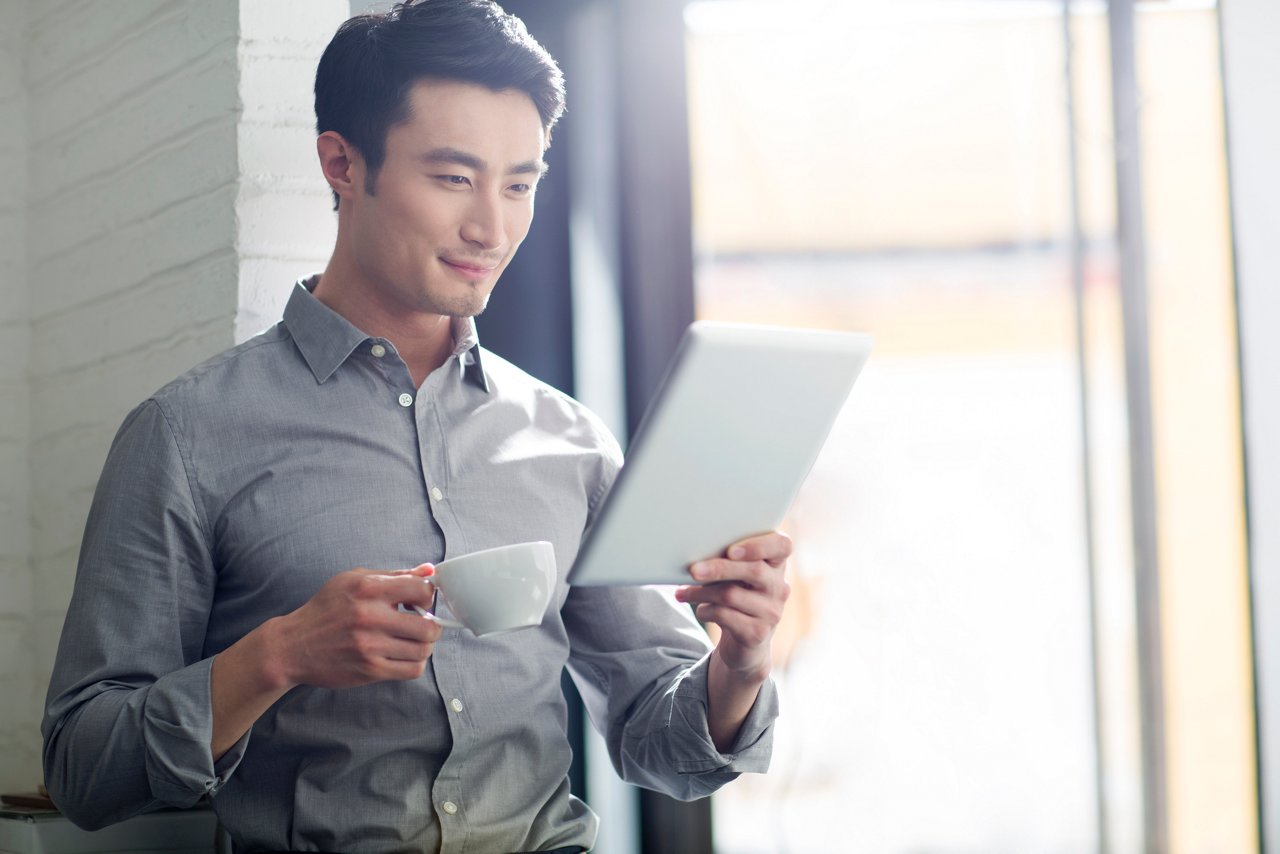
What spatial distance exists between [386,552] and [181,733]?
279 millimetres

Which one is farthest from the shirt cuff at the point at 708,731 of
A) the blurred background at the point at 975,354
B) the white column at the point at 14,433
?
the white column at the point at 14,433

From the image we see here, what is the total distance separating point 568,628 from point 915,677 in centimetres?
83

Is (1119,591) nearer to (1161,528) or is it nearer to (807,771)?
(1161,528)

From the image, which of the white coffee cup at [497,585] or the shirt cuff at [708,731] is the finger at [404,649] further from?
the shirt cuff at [708,731]

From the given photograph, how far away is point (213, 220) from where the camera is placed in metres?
1.67

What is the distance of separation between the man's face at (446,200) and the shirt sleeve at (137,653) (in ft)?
1.02

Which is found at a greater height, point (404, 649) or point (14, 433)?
point (14, 433)

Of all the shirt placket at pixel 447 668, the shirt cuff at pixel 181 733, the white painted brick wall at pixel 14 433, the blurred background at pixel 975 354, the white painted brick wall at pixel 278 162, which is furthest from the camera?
the blurred background at pixel 975 354

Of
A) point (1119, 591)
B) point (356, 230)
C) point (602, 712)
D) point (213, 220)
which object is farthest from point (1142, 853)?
point (213, 220)

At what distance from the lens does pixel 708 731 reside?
134cm

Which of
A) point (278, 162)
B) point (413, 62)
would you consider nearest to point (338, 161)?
point (413, 62)

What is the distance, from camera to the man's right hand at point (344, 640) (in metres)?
1.01

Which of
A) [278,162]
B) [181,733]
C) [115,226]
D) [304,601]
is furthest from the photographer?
[115,226]

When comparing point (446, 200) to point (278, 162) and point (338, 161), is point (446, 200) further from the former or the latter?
point (278, 162)
